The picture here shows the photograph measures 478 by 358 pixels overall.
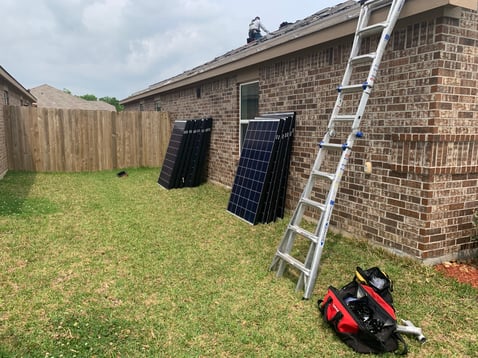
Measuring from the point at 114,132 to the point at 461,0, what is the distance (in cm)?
1029

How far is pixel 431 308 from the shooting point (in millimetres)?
2986

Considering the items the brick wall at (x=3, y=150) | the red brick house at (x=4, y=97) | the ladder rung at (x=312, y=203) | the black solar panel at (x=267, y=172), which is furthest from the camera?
the red brick house at (x=4, y=97)

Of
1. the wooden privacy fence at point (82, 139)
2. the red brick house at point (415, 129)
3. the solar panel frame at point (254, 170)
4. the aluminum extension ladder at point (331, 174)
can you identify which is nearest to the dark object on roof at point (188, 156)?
A: the solar panel frame at point (254, 170)

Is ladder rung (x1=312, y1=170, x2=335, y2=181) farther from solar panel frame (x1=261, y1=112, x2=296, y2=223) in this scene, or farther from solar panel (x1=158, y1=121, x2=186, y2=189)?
solar panel (x1=158, y1=121, x2=186, y2=189)

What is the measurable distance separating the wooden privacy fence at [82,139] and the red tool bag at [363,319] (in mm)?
9931

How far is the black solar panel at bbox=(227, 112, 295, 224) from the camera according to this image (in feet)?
18.3

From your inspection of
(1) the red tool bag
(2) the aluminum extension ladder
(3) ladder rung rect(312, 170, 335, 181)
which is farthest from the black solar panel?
(1) the red tool bag

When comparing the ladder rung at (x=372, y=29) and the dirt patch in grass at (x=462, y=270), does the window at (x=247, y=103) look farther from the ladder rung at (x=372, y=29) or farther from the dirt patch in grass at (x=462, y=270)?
the dirt patch in grass at (x=462, y=270)

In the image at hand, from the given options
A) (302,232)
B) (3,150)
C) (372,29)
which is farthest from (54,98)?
(302,232)

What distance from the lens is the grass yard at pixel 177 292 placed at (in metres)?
2.53

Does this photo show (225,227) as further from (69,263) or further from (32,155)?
(32,155)

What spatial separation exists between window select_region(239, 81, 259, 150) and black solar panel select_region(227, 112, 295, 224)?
1099mm

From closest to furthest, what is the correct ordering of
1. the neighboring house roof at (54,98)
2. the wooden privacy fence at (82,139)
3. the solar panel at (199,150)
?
the solar panel at (199,150) < the wooden privacy fence at (82,139) < the neighboring house roof at (54,98)

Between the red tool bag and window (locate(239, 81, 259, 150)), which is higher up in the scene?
window (locate(239, 81, 259, 150))
